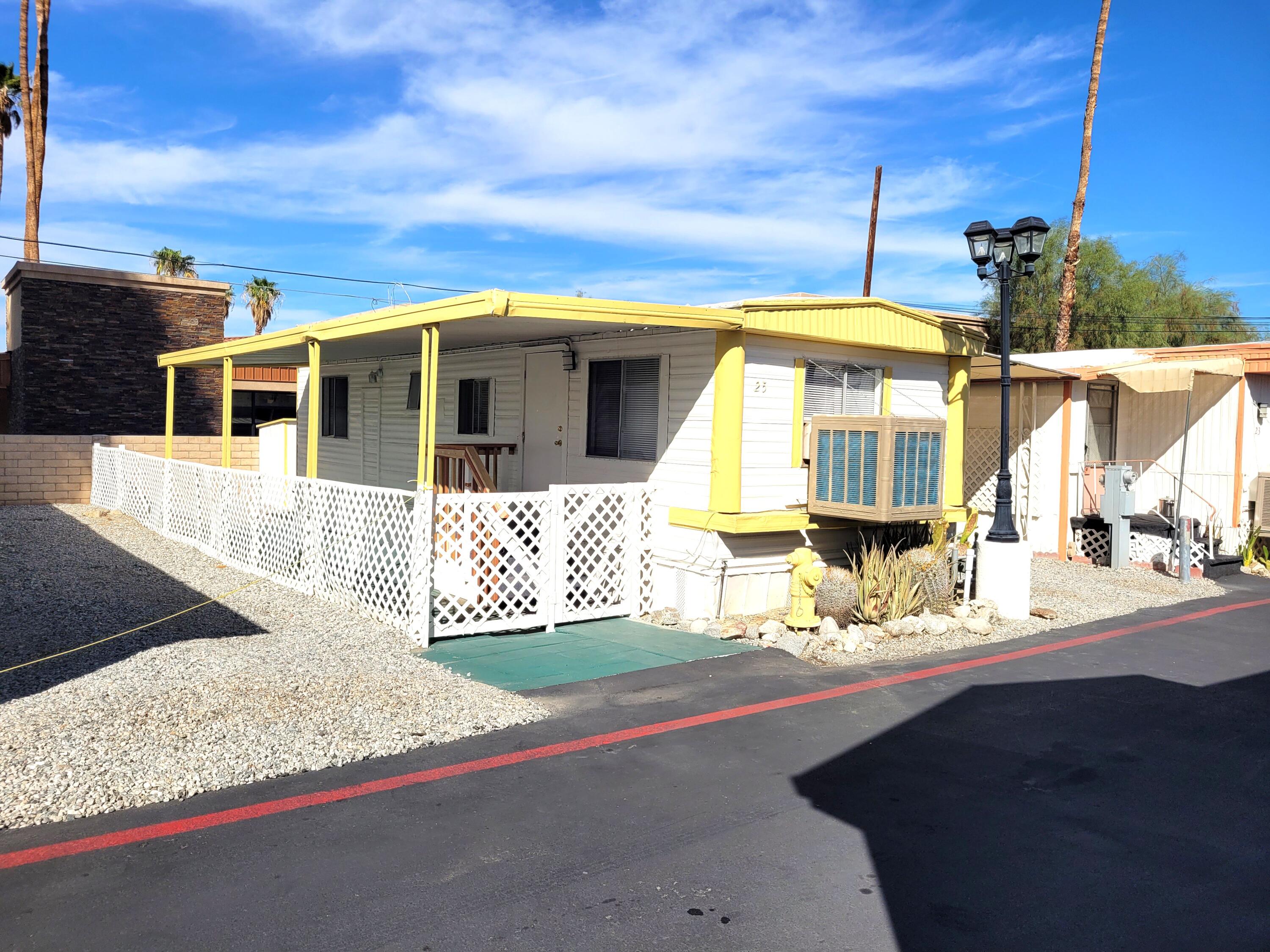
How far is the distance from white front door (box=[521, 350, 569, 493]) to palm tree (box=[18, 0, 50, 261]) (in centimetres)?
1989

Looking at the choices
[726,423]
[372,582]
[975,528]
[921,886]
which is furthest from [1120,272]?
[921,886]

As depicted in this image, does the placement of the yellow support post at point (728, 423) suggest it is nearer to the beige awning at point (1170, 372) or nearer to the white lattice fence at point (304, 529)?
the white lattice fence at point (304, 529)

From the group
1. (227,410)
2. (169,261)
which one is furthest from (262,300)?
(227,410)

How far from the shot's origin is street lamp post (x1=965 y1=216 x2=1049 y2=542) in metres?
9.84

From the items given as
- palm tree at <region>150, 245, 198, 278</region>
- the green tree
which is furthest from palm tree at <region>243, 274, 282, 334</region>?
the green tree

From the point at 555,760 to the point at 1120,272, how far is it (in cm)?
3203

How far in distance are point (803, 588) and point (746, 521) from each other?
82cm

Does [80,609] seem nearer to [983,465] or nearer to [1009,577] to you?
[1009,577]

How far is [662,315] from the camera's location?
8367 millimetres

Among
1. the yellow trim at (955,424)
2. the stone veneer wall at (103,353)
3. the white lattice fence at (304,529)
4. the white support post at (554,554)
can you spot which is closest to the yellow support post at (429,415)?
Result: the white lattice fence at (304,529)

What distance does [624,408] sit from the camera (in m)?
10.2

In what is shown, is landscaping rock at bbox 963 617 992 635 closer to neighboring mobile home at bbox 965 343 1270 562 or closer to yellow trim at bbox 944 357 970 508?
yellow trim at bbox 944 357 970 508

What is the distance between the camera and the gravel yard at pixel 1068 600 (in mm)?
8453

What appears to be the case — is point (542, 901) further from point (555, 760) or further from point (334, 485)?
point (334, 485)
